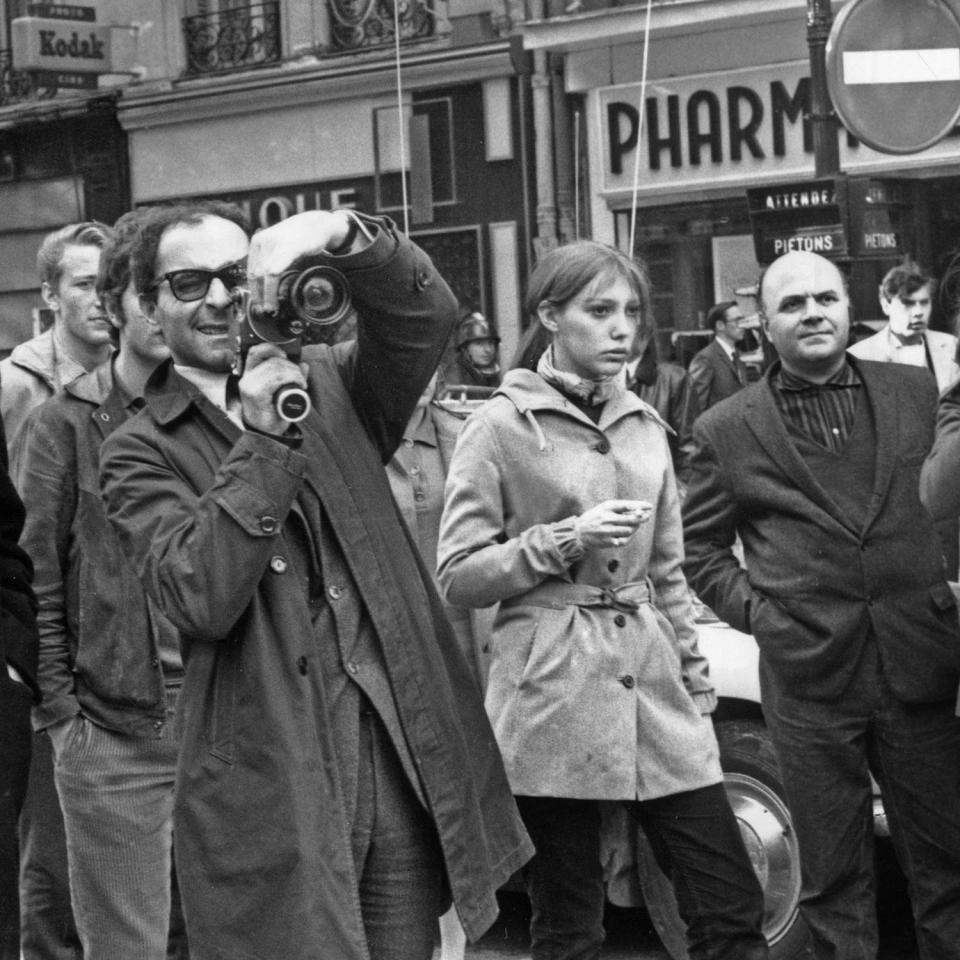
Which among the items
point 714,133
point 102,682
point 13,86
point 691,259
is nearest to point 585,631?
point 102,682

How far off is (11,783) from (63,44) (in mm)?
21114

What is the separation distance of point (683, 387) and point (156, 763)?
29.9ft

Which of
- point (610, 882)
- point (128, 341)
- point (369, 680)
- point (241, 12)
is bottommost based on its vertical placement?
point (610, 882)

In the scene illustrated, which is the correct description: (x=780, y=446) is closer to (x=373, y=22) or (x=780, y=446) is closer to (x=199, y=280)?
(x=199, y=280)

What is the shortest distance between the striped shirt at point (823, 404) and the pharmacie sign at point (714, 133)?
12.3 m

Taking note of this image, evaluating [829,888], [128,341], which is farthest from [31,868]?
[829,888]

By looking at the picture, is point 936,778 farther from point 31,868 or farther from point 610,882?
point 31,868

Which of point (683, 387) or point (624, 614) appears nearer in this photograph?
point (624, 614)

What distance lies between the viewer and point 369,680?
11.7ft

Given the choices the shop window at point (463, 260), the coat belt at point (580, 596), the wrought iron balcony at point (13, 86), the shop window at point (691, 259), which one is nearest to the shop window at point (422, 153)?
the shop window at point (463, 260)

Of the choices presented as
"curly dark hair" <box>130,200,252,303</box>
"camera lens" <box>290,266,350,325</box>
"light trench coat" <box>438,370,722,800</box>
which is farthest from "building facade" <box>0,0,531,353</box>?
"camera lens" <box>290,266,350,325</box>

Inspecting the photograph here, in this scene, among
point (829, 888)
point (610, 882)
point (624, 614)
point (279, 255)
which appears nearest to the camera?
point (279, 255)

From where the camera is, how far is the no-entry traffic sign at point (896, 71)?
841 cm

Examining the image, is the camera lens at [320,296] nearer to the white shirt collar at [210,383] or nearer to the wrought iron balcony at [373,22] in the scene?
the white shirt collar at [210,383]
